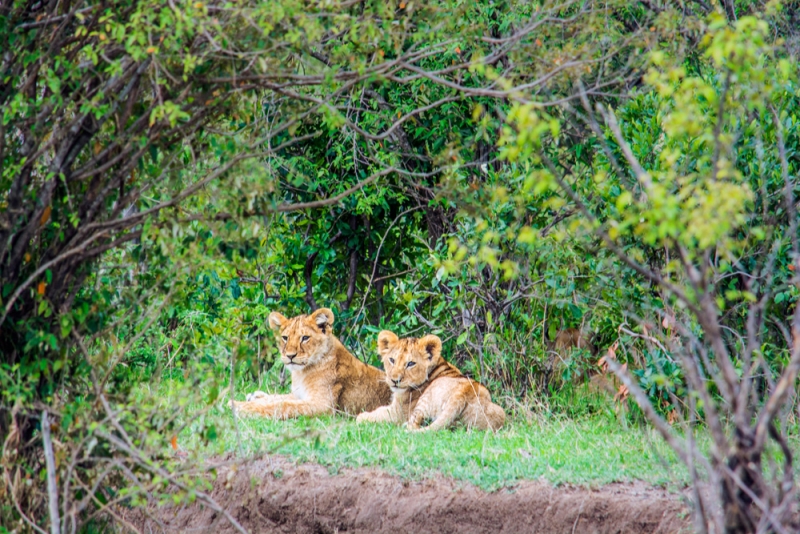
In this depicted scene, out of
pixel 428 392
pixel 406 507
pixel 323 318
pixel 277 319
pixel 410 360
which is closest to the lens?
pixel 406 507

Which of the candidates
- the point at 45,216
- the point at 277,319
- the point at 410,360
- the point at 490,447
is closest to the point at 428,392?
the point at 410,360

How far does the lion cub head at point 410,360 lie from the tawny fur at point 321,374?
0.48 m

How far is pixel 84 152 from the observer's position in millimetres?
4961

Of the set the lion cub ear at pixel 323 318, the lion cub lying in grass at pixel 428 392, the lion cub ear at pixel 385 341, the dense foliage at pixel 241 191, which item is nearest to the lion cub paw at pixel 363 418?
the lion cub lying in grass at pixel 428 392

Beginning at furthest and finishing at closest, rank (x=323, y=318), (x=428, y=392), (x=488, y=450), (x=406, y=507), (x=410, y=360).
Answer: (x=323, y=318) → (x=410, y=360) → (x=428, y=392) → (x=488, y=450) → (x=406, y=507)

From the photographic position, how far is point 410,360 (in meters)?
7.73

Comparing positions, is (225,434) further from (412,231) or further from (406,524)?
(412,231)

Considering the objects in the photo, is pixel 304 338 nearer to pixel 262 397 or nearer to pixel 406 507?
pixel 262 397

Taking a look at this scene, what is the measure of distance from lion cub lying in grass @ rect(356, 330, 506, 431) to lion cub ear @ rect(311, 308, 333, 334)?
57 centimetres

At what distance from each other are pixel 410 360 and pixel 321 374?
940 mm

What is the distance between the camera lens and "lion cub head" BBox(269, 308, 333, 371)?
26.9 feet

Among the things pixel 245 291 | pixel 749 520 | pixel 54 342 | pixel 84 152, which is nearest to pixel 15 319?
pixel 54 342

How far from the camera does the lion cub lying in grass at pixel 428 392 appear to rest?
739 cm

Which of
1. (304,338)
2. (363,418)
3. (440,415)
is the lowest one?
(363,418)
